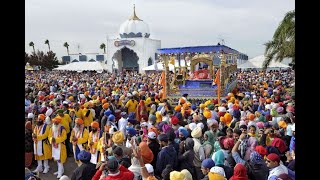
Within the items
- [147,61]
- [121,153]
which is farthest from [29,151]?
[147,61]

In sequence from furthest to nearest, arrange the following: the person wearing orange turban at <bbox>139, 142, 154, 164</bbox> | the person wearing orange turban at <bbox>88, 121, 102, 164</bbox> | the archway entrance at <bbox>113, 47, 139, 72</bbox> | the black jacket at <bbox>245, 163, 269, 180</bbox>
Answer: the archway entrance at <bbox>113, 47, 139, 72</bbox> < the person wearing orange turban at <bbox>88, 121, 102, 164</bbox> < the person wearing orange turban at <bbox>139, 142, 154, 164</bbox> < the black jacket at <bbox>245, 163, 269, 180</bbox>

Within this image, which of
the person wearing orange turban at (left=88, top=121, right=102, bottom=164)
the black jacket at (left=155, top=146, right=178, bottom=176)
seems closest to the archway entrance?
the person wearing orange turban at (left=88, top=121, right=102, bottom=164)

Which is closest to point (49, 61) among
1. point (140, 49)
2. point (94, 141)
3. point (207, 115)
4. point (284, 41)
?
point (140, 49)

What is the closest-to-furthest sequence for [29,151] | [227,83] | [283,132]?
[283,132]
[29,151]
[227,83]

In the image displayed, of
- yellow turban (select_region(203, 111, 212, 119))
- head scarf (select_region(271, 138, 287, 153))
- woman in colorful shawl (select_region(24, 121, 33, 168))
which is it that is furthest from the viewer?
yellow turban (select_region(203, 111, 212, 119))

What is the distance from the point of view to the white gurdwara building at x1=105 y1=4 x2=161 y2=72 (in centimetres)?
4878

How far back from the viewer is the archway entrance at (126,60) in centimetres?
5075

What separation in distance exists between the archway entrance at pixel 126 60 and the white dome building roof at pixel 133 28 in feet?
6.65

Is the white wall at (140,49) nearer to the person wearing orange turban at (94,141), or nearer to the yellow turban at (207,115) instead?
the yellow turban at (207,115)

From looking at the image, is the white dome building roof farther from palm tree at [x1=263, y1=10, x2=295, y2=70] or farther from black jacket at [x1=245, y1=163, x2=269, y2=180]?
black jacket at [x1=245, y1=163, x2=269, y2=180]
